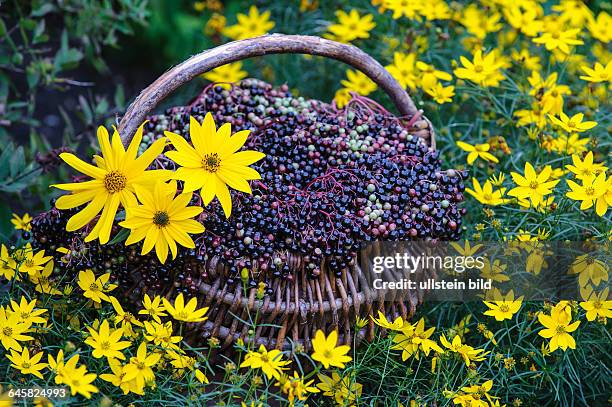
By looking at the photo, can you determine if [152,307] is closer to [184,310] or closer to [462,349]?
[184,310]

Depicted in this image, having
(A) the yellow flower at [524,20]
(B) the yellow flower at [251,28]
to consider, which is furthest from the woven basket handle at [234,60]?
(B) the yellow flower at [251,28]

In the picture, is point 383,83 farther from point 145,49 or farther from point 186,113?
point 145,49

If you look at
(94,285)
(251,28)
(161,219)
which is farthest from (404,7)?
(94,285)

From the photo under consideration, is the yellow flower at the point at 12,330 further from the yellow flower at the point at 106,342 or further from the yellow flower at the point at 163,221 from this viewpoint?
the yellow flower at the point at 163,221

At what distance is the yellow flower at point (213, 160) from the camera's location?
119 cm

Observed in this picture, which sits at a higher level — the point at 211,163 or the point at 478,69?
the point at 478,69

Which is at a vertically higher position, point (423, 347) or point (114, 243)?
point (114, 243)

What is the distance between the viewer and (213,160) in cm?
121

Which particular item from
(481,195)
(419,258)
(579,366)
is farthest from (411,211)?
(579,366)

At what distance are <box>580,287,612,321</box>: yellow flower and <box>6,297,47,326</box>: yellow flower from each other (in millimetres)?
963

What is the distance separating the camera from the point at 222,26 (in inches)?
86.4

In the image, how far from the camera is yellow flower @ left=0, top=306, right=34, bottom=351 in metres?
1.19

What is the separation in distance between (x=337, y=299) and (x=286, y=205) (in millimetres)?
191

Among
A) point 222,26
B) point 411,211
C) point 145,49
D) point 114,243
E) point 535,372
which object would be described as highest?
point 145,49
